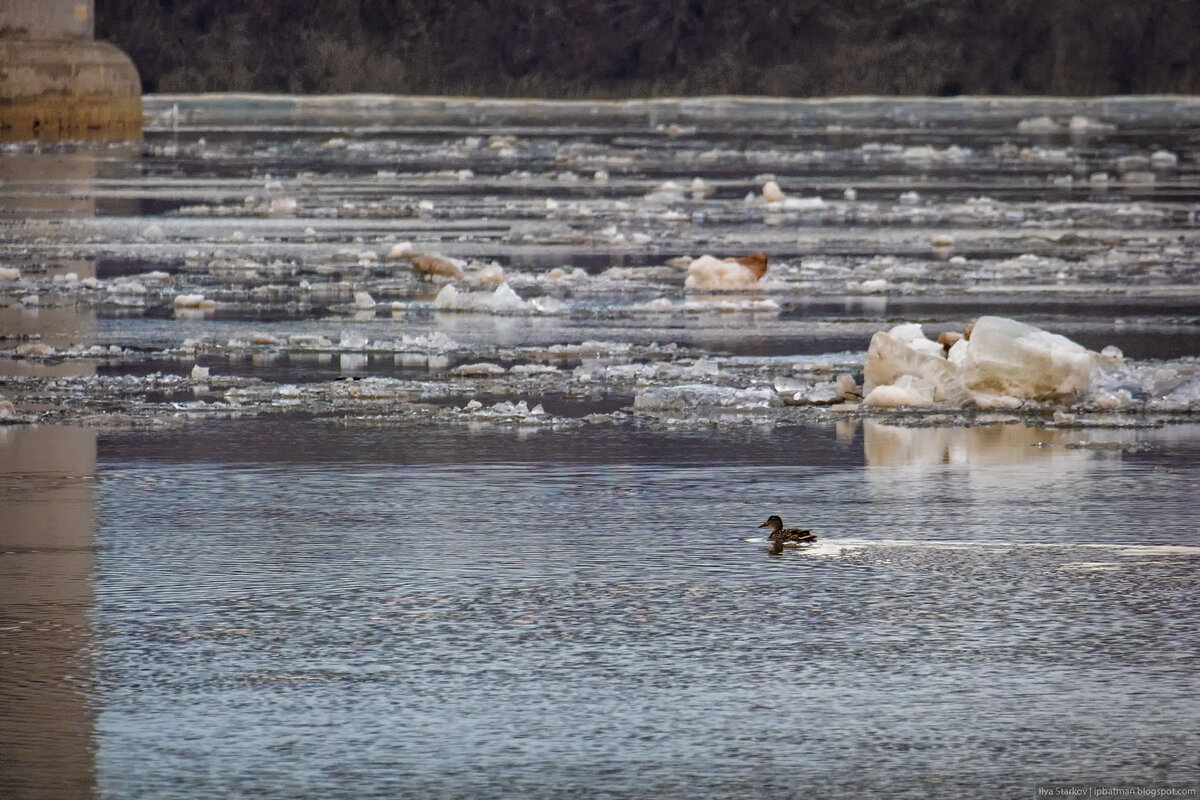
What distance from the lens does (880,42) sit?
237ft

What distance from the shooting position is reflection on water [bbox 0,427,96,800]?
4648 mm

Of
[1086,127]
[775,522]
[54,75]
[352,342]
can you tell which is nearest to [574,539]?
[775,522]

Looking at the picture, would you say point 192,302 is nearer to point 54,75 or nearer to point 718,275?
point 718,275

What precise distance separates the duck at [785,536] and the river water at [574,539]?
0.09m

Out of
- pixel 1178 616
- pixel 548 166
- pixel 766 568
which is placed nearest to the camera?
pixel 1178 616

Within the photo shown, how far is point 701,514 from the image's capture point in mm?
7254

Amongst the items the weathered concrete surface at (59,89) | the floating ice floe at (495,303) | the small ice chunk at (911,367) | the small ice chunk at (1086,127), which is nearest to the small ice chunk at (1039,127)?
the small ice chunk at (1086,127)

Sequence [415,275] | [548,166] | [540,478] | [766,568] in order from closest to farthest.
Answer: [766,568] → [540,478] → [415,275] → [548,166]

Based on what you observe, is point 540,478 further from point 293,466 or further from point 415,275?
point 415,275

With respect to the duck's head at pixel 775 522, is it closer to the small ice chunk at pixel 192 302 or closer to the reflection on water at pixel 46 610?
the reflection on water at pixel 46 610

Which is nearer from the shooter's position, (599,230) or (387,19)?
(599,230)

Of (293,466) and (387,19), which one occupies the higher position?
(387,19)

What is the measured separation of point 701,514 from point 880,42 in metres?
66.3

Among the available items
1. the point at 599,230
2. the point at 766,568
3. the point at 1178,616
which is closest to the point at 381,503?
the point at 766,568
